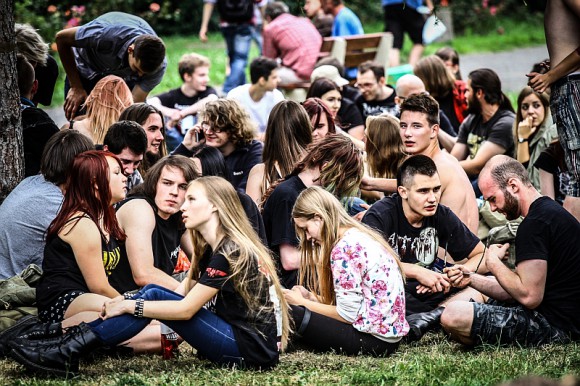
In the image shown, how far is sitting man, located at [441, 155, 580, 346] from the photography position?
5668mm

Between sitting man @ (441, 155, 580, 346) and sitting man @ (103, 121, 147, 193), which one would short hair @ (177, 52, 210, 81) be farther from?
sitting man @ (441, 155, 580, 346)

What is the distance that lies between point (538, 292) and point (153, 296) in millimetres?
2311

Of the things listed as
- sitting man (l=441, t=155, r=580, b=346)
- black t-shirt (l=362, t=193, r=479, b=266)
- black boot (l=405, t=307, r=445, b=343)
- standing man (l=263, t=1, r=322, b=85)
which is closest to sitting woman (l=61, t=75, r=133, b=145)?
black t-shirt (l=362, t=193, r=479, b=266)

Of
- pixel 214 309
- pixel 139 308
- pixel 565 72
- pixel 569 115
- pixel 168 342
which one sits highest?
→ pixel 565 72

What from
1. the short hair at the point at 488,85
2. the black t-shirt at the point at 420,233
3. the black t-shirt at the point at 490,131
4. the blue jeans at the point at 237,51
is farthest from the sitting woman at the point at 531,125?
the blue jeans at the point at 237,51

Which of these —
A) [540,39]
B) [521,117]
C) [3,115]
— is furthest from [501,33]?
[3,115]

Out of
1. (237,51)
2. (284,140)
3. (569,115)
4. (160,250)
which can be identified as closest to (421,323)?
(569,115)

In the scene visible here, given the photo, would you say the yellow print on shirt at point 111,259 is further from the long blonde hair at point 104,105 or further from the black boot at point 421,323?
the long blonde hair at point 104,105

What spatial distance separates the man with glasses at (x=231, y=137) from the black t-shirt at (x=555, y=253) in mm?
2927

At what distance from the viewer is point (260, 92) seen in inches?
Answer: 430

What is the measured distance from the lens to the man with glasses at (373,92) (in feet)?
35.1

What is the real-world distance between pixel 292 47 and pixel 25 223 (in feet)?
22.8

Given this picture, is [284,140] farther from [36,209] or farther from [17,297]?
[17,297]

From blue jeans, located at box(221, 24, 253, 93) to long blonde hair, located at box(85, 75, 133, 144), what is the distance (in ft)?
21.0
